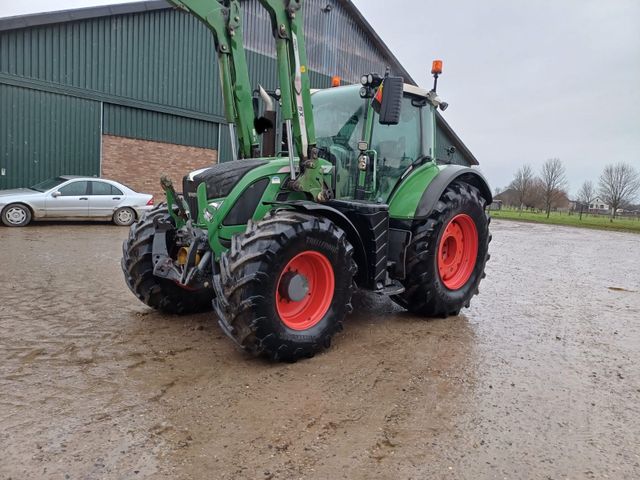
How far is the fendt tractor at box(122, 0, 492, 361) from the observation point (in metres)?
3.56

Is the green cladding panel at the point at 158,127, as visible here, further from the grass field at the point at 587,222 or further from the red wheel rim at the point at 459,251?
the grass field at the point at 587,222

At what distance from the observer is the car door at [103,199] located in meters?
13.0

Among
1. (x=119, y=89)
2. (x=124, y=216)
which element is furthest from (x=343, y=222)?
(x=119, y=89)

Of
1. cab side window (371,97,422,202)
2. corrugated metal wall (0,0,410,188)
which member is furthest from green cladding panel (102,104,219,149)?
cab side window (371,97,422,202)

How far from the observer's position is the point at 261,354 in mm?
3574

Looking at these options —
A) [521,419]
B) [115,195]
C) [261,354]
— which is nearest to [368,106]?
[261,354]

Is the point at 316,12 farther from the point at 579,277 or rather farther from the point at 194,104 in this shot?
the point at 579,277

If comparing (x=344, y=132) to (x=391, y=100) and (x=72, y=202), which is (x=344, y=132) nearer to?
(x=391, y=100)

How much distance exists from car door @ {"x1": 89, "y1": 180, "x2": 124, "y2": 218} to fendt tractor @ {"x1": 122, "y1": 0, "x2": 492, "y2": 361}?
930cm

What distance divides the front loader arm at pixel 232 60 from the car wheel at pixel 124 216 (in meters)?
10.0

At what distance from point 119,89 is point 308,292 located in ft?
46.4

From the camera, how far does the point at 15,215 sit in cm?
1179

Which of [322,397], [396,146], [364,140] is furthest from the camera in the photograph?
[396,146]

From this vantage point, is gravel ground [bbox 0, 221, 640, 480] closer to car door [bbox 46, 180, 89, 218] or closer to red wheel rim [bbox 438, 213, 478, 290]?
red wheel rim [bbox 438, 213, 478, 290]
